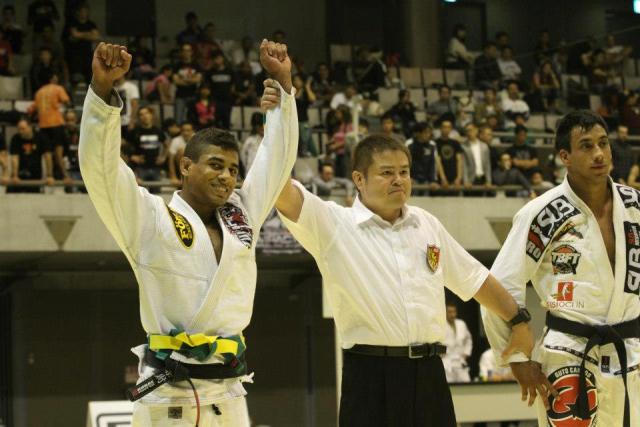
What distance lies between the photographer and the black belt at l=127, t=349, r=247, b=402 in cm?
406

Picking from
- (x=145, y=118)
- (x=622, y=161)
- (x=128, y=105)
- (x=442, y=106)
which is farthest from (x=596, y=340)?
(x=442, y=106)

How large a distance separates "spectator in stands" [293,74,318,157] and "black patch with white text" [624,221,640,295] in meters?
9.41

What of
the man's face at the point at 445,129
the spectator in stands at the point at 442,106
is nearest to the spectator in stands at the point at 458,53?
the spectator in stands at the point at 442,106

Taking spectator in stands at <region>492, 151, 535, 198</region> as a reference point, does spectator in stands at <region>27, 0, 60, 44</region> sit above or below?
above

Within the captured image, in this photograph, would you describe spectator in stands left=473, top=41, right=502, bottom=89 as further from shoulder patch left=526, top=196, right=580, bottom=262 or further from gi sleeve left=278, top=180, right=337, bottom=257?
gi sleeve left=278, top=180, right=337, bottom=257

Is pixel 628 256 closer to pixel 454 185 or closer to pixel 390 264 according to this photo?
pixel 390 264

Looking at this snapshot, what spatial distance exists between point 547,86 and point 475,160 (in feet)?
19.0

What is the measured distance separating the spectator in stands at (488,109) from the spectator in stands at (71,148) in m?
6.97

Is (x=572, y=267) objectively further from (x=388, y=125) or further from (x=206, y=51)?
(x=206, y=51)

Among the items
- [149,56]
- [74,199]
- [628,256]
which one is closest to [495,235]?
[74,199]

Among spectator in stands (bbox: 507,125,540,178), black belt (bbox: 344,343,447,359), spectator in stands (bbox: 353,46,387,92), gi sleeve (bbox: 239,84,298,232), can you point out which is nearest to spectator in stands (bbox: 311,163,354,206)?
spectator in stands (bbox: 507,125,540,178)

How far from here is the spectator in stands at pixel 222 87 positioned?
Answer: 15.6 meters

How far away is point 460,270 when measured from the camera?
16.9ft

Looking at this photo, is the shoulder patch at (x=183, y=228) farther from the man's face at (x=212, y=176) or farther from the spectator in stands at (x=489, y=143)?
the spectator in stands at (x=489, y=143)
